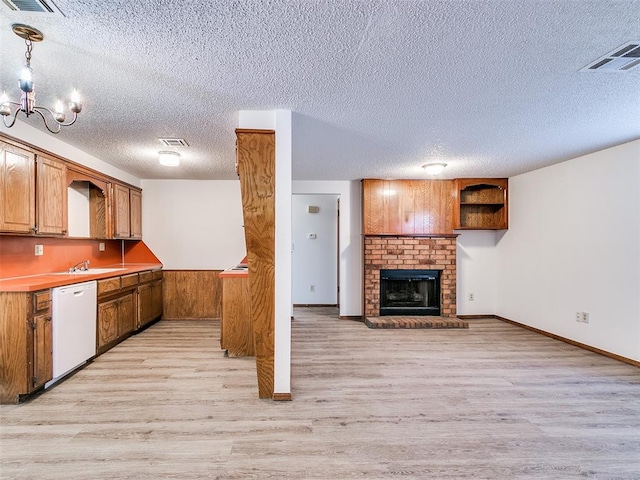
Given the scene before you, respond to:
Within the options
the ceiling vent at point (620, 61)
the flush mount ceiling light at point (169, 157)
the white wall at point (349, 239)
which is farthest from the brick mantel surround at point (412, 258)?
the ceiling vent at point (620, 61)

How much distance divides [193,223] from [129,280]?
5.13 feet

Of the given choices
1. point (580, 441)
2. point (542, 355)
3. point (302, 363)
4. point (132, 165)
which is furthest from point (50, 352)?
point (542, 355)

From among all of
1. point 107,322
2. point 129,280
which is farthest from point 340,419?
point 129,280

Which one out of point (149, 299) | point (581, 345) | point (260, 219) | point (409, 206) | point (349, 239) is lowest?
point (581, 345)

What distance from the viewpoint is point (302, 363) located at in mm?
3332

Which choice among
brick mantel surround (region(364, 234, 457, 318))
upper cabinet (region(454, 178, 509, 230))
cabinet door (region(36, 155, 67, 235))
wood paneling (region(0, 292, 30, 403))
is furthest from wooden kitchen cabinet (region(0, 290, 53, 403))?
upper cabinet (region(454, 178, 509, 230))

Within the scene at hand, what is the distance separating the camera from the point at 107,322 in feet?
11.8

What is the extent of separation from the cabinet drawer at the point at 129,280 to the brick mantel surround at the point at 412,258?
11.1 feet

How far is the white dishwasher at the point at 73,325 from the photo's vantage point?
280cm

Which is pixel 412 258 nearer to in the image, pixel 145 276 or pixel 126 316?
pixel 145 276

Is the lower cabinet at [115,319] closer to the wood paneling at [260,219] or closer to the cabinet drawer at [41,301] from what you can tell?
the cabinet drawer at [41,301]

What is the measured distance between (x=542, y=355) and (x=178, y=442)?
382 cm

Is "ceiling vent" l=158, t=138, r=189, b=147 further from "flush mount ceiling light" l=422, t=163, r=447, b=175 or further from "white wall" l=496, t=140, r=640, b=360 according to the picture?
"white wall" l=496, t=140, r=640, b=360

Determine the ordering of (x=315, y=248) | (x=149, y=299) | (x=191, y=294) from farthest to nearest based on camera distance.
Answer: (x=315, y=248) < (x=191, y=294) < (x=149, y=299)
